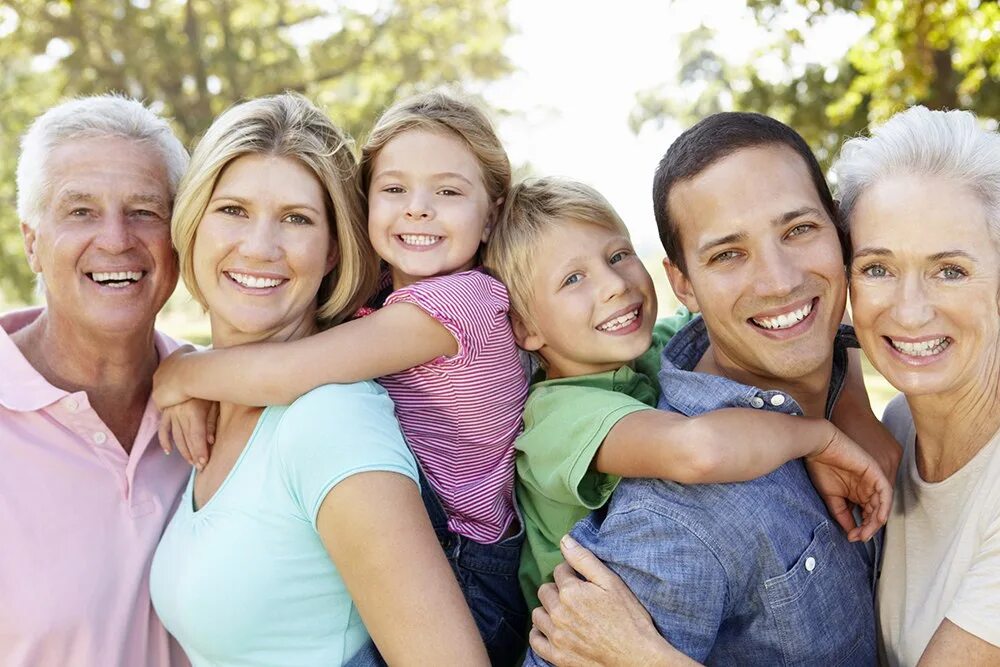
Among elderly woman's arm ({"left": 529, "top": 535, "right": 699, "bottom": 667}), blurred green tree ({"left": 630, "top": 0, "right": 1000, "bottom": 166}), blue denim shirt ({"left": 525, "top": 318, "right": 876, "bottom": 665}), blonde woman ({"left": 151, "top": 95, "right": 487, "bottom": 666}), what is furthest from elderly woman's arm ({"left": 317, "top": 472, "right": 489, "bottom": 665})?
blurred green tree ({"left": 630, "top": 0, "right": 1000, "bottom": 166})

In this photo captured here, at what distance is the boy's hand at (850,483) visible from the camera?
268 centimetres

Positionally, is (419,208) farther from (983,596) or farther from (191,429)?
(983,596)

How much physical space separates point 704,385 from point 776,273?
0.38 meters

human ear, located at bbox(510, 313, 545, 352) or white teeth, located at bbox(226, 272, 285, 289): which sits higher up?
white teeth, located at bbox(226, 272, 285, 289)

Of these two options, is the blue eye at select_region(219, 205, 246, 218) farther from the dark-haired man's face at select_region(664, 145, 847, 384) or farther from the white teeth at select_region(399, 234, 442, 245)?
the dark-haired man's face at select_region(664, 145, 847, 384)

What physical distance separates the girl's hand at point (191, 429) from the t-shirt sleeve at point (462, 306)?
0.69 meters

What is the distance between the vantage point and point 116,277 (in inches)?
127

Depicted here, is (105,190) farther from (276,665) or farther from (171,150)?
(276,665)

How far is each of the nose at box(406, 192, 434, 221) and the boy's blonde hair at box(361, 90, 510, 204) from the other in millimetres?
258

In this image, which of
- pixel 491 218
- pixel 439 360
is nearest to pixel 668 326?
pixel 491 218

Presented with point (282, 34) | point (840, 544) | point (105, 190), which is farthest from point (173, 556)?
point (282, 34)

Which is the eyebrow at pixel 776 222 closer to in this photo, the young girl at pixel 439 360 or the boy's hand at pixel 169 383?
the young girl at pixel 439 360

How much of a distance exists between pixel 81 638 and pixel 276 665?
74 centimetres

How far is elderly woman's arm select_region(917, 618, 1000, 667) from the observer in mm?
2295
